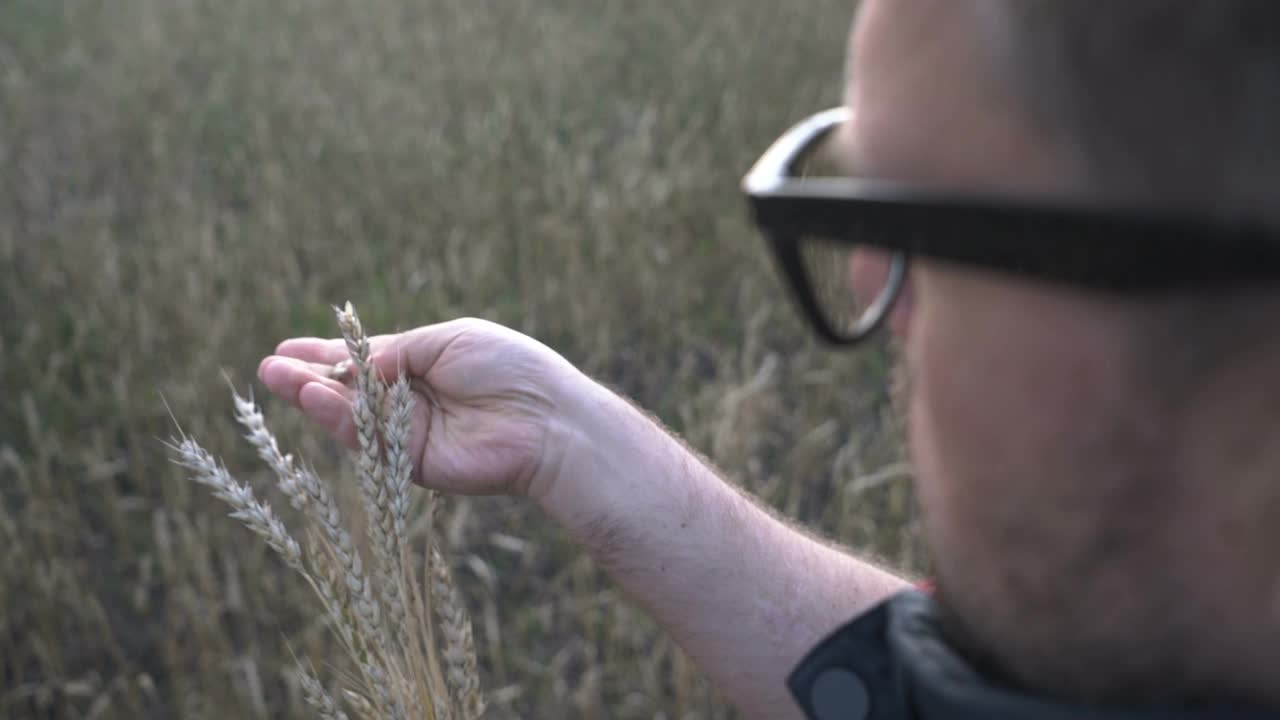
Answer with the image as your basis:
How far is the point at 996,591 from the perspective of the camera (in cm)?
85

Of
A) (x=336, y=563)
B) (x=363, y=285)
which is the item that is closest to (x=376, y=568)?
(x=336, y=563)

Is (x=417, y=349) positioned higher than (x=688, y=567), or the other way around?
(x=417, y=349)

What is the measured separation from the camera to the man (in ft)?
2.21

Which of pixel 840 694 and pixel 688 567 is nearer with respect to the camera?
pixel 840 694

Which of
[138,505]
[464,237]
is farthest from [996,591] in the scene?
[464,237]

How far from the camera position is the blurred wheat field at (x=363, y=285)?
2.73m

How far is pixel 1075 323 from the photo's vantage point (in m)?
0.74

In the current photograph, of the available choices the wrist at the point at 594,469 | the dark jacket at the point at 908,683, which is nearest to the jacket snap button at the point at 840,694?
the dark jacket at the point at 908,683

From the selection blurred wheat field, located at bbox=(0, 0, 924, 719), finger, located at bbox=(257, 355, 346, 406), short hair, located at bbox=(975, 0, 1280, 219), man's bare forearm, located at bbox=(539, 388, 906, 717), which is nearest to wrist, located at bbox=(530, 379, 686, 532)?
man's bare forearm, located at bbox=(539, 388, 906, 717)

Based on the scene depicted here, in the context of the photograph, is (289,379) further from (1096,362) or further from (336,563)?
(1096,362)

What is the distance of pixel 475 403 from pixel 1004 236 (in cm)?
88

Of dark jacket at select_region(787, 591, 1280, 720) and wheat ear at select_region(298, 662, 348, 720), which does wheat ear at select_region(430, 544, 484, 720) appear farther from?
dark jacket at select_region(787, 591, 1280, 720)

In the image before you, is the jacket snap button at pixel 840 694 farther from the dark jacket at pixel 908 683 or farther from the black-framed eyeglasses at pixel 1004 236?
the black-framed eyeglasses at pixel 1004 236

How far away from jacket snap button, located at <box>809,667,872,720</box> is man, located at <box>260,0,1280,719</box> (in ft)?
0.46
